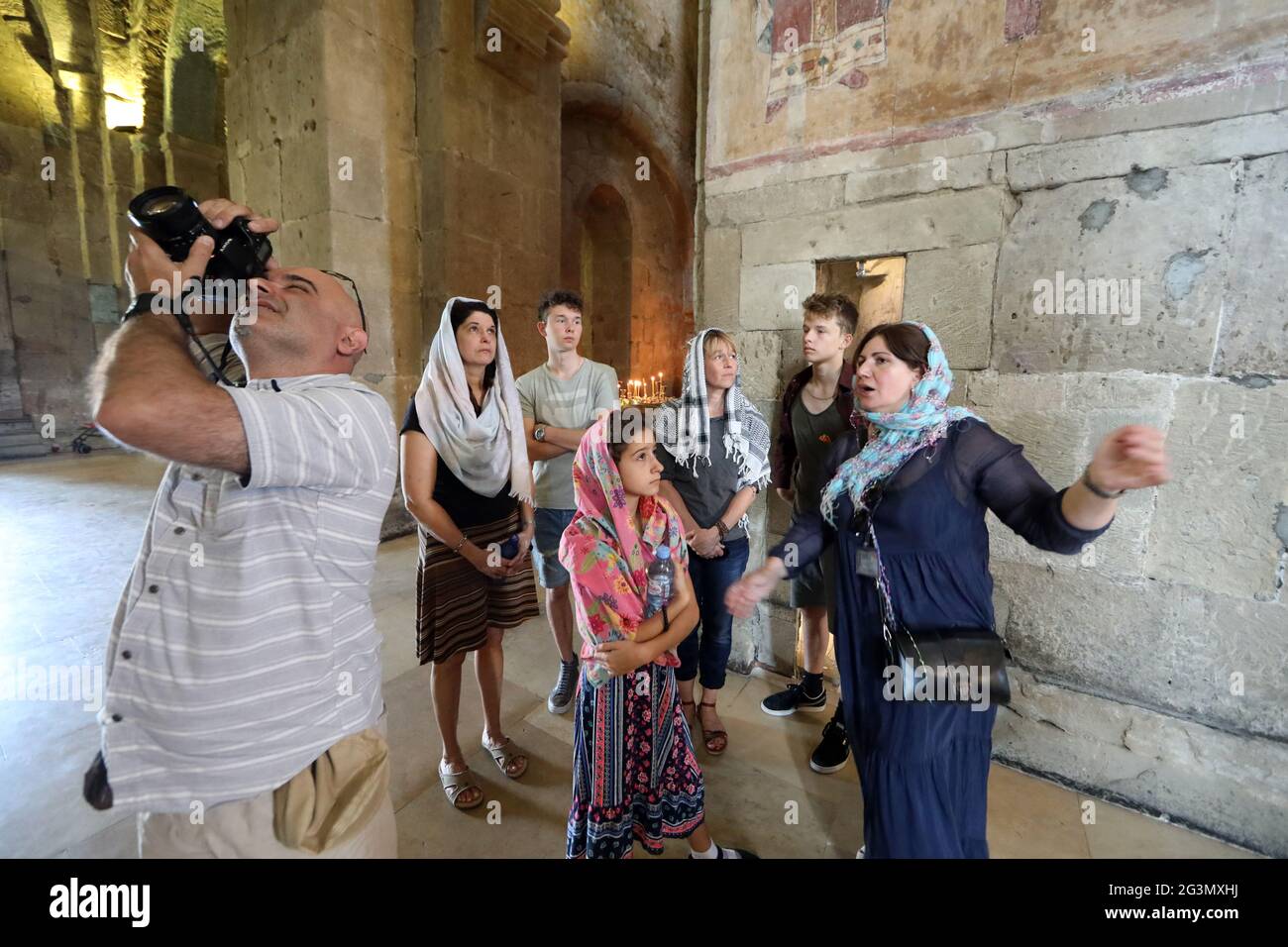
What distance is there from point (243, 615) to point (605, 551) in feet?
3.33

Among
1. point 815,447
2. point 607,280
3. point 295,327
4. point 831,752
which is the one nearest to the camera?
point 295,327

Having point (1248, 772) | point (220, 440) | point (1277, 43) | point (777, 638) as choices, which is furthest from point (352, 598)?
point (1277, 43)

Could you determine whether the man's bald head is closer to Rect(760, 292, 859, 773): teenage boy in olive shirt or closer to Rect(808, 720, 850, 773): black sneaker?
Rect(760, 292, 859, 773): teenage boy in olive shirt

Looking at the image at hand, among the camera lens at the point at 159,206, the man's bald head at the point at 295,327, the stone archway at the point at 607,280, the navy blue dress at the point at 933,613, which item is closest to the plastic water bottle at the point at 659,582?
the navy blue dress at the point at 933,613

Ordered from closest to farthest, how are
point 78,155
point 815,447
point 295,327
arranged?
point 295,327, point 815,447, point 78,155

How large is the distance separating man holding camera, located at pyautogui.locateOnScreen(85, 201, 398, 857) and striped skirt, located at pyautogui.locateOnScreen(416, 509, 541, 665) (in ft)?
3.63

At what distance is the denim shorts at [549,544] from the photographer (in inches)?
128

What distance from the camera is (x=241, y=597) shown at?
1.19m

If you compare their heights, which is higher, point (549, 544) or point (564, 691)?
point (549, 544)

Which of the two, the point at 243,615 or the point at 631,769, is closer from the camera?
the point at 243,615

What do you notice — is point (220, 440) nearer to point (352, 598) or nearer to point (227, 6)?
point (352, 598)

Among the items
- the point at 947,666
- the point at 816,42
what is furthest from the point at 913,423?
the point at 816,42

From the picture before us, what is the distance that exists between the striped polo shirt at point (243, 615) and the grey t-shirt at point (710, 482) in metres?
1.78

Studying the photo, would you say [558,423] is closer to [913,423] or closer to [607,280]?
[913,423]
